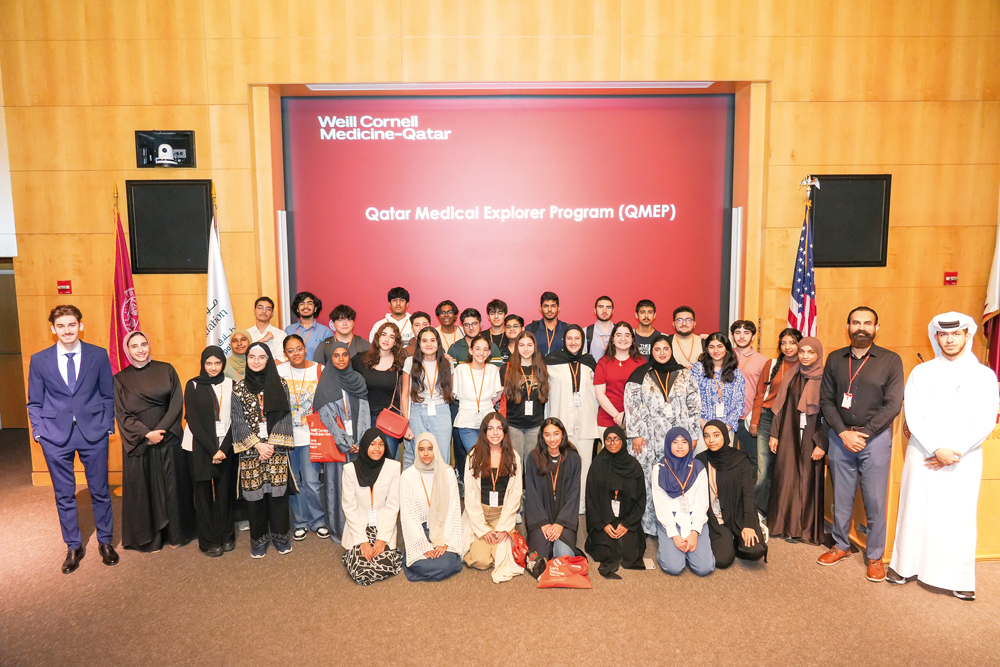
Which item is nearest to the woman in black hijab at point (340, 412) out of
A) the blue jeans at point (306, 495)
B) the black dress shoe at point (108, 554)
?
the blue jeans at point (306, 495)

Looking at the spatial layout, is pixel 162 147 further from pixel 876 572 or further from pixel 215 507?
pixel 876 572

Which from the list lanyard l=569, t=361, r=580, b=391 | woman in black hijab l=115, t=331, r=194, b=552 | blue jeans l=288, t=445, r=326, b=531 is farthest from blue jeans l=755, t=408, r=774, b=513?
woman in black hijab l=115, t=331, r=194, b=552

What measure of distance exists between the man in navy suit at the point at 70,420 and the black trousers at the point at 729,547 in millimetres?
4303

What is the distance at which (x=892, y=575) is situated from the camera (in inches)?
172

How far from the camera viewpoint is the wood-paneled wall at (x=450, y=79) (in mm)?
6133

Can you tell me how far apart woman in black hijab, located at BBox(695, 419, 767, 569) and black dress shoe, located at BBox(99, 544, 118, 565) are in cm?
429

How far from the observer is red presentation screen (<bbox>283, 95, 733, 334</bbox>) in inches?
267

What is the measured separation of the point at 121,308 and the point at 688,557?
17.8 ft

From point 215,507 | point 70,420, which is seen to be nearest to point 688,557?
point 215,507

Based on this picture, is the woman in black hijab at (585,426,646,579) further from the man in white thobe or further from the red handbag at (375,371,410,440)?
the man in white thobe

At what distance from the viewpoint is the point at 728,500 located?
4699 millimetres

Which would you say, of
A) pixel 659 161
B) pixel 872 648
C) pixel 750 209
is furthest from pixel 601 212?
pixel 872 648

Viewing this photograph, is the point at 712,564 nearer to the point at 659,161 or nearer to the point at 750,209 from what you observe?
the point at 750,209

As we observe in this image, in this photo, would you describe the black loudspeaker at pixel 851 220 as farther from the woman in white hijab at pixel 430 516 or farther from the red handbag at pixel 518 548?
the woman in white hijab at pixel 430 516
